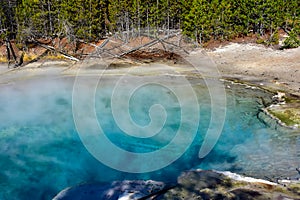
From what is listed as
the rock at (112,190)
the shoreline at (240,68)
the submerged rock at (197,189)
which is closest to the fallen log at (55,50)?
the shoreline at (240,68)

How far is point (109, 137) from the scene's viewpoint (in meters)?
20.2

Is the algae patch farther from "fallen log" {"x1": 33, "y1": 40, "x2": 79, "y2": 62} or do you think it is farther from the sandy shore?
"fallen log" {"x1": 33, "y1": 40, "x2": 79, "y2": 62}

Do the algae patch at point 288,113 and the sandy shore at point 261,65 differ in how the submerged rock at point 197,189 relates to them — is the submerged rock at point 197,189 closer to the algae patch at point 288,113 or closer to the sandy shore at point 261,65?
the algae patch at point 288,113

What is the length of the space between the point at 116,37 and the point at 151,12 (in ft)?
14.8

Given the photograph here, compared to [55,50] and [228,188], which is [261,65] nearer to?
[228,188]

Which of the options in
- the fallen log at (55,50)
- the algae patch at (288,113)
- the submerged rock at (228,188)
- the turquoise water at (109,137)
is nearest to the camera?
the submerged rock at (228,188)

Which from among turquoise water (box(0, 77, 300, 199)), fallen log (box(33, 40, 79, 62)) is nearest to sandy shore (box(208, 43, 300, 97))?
turquoise water (box(0, 77, 300, 199))

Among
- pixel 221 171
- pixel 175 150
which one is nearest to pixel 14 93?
pixel 175 150

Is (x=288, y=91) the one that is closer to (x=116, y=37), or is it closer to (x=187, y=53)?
(x=187, y=53)

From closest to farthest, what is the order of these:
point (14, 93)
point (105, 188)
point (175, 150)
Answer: point (105, 188) → point (175, 150) → point (14, 93)

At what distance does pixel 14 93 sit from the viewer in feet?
85.9

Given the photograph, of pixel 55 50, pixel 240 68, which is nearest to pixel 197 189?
pixel 240 68

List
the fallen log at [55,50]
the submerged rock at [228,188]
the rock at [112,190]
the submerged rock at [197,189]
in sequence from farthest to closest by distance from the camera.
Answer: the fallen log at [55,50] → the rock at [112,190] → the submerged rock at [197,189] → the submerged rock at [228,188]

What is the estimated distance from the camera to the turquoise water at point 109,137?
1614 cm
